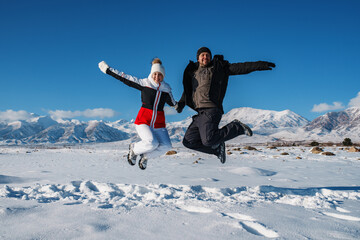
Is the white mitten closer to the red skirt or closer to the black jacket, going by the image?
the red skirt

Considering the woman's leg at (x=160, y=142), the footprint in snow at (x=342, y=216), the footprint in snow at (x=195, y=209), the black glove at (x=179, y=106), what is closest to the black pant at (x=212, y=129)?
the black glove at (x=179, y=106)

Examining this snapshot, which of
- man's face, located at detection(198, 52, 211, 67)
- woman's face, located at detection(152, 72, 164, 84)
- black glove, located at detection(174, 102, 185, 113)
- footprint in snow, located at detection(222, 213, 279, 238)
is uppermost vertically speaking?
man's face, located at detection(198, 52, 211, 67)

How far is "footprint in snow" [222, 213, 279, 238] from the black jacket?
87.6 inches

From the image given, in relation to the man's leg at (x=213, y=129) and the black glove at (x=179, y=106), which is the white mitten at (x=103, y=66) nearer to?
the black glove at (x=179, y=106)

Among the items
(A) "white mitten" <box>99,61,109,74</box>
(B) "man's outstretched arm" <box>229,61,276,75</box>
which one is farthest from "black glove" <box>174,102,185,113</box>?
(A) "white mitten" <box>99,61,109,74</box>

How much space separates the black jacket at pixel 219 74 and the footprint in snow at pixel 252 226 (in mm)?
2225

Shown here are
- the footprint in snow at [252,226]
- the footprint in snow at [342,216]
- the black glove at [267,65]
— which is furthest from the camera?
the black glove at [267,65]

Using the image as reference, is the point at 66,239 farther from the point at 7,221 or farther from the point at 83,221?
the point at 7,221

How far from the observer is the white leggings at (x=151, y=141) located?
4.98 metres

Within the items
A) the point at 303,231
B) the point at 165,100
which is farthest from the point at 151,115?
the point at 303,231

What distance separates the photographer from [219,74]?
500 cm

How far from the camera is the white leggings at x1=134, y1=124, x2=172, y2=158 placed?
4.98 metres

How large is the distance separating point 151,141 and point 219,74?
1.74 meters

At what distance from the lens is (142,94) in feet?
16.6
